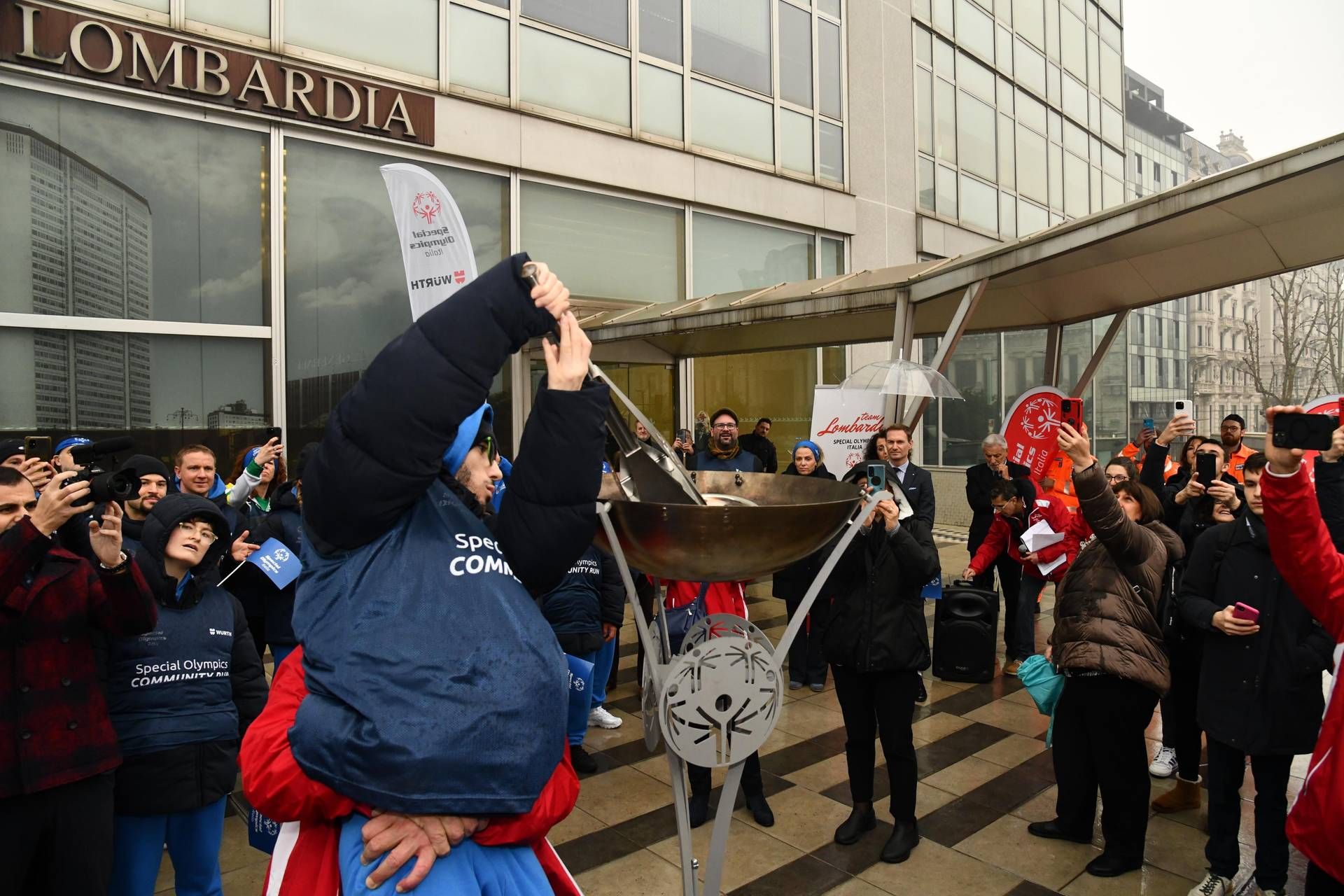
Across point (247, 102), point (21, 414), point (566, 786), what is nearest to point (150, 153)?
point (247, 102)

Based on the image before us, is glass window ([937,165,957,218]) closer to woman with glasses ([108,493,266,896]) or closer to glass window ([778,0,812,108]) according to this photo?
glass window ([778,0,812,108])

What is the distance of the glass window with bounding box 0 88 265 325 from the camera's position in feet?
27.4

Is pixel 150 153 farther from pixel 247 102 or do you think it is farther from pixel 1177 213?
pixel 1177 213

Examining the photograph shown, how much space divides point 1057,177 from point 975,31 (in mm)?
4410

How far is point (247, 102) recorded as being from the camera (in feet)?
30.7

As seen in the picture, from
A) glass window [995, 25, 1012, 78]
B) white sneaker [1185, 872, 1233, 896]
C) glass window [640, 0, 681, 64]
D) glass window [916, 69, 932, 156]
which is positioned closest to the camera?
white sneaker [1185, 872, 1233, 896]

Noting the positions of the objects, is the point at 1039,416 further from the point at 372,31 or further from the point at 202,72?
the point at 202,72

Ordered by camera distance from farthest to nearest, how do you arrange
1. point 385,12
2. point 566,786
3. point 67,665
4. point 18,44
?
point 385,12, point 18,44, point 67,665, point 566,786

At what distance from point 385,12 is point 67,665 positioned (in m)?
9.64

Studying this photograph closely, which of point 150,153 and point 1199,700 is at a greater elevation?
point 150,153

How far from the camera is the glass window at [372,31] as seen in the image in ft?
31.8

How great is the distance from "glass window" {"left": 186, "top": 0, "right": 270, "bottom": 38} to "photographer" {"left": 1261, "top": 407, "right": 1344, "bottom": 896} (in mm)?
10280

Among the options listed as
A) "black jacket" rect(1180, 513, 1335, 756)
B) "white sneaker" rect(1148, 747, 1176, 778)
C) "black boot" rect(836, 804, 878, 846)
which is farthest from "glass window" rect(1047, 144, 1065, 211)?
"black boot" rect(836, 804, 878, 846)

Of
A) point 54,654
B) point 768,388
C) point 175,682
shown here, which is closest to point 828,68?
point 768,388
